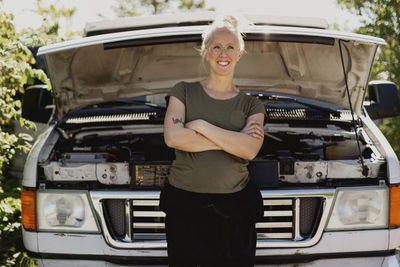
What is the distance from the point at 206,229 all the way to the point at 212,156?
393mm

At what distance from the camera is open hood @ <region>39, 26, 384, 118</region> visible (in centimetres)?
336

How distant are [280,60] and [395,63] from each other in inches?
167

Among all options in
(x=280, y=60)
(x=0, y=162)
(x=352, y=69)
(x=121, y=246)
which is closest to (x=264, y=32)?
(x=352, y=69)

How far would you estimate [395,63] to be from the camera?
7.30 m

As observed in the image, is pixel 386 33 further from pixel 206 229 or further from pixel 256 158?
pixel 206 229

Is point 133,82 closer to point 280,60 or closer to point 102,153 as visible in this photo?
point 102,153

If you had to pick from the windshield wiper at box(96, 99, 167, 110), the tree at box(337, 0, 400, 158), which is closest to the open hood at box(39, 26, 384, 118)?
the windshield wiper at box(96, 99, 167, 110)

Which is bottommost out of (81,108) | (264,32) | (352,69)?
(81,108)

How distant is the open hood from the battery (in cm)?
102

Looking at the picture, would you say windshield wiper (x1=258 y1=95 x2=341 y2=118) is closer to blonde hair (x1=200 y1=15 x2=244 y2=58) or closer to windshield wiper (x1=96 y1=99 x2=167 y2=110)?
windshield wiper (x1=96 y1=99 x2=167 y2=110)

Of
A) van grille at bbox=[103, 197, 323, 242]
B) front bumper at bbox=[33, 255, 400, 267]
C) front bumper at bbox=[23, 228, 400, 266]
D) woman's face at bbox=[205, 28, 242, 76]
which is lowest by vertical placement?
front bumper at bbox=[33, 255, 400, 267]

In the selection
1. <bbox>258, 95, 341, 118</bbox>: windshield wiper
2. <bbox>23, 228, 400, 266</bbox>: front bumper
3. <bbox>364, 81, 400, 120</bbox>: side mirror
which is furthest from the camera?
<bbox>258, 95, 341, 118</bbox>: windshield wiper

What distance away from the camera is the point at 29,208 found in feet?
9.21

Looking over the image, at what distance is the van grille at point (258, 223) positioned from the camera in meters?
2.77
